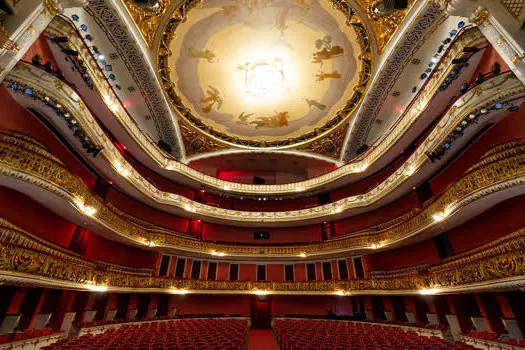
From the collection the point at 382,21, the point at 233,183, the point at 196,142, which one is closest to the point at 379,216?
the point at 233,183

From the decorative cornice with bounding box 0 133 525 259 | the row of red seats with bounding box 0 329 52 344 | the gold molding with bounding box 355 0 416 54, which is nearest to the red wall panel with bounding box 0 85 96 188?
the decorative cornice with bounding box 0 133 525 259

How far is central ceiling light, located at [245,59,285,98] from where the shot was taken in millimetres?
14797

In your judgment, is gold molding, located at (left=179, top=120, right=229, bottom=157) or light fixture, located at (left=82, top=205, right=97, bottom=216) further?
gold molding, located at (left=179, top=120, right=229, bottom=157)

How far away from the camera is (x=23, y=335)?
7.00 m

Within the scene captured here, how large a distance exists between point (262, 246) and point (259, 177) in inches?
281

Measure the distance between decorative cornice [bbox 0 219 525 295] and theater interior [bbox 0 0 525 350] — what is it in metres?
0.06

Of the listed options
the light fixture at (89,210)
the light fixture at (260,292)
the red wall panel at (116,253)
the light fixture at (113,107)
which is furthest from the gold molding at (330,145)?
the light fixture at (89,210)

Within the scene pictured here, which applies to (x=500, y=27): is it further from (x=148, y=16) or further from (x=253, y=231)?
(x=253, y=231)

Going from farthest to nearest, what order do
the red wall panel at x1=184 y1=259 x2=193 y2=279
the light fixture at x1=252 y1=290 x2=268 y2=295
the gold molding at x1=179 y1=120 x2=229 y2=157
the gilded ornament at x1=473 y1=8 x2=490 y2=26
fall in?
the gold molding at x1=179 y1=120 x2=229 y2=157 → the red wall panel at x1=184 y1=259 x2=193 y2=279 → the light fixture at x1=252 y1=290 x2=268 y2=295 → the gilded ornament at x1=473 y1=8 x2=490 y2=26

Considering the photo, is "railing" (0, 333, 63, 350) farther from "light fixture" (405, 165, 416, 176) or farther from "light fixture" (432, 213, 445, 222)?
"light fixture" (405, 165, 416, 176)

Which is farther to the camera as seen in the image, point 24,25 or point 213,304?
point 213,304

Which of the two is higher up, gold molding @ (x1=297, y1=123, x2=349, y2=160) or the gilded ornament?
gold molding @ (x1=297, y1=123, x2=349, y2=160)

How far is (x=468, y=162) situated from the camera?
10.7 m

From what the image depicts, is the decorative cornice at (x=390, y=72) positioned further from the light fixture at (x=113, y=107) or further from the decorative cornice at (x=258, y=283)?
the light fixture at (x=113, y=107)
